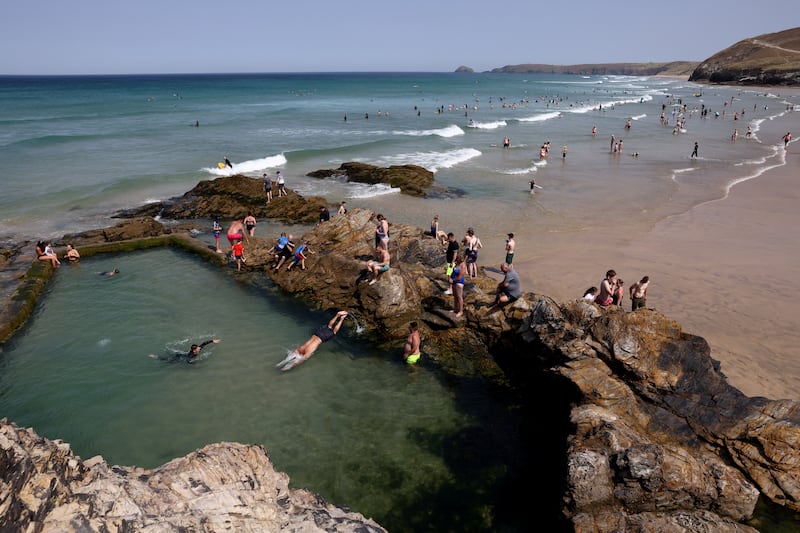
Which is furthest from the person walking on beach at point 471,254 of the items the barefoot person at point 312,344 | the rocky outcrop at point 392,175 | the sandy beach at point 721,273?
the rocky outcrop at point 392,175

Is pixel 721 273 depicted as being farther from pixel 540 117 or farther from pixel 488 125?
pixel 540 117

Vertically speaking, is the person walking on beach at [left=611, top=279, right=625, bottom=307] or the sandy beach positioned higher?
the person walking on beach at [left=611, top=279, right=625, bottom=307]

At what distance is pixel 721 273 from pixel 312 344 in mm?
15269

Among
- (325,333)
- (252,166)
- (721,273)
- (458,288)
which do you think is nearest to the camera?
(458,288)

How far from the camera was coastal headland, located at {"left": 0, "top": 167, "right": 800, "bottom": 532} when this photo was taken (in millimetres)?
4820

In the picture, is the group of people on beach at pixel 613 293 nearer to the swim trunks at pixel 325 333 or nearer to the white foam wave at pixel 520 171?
the swim trunks at pixel 325 333

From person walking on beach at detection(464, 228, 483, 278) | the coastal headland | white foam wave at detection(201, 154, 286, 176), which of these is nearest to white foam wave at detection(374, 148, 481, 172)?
white foam wave at detection(201, 154, 286, 176)

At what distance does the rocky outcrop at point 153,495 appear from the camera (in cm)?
421

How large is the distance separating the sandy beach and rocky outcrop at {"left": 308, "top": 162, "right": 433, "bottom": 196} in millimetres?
11458

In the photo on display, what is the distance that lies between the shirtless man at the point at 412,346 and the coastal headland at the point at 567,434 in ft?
1.69

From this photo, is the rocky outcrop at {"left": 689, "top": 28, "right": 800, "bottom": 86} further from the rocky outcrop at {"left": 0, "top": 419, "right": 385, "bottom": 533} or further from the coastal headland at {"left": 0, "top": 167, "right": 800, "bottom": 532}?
the rocky outcrop at {"left": 0, "top": 419, "right": 385, "bottom": 533}

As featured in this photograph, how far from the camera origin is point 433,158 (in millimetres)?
42094

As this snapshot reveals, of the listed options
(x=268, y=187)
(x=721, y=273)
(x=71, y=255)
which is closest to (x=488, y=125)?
(x=268, y=187)

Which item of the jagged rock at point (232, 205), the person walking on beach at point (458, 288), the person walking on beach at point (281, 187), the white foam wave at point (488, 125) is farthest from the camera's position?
the white foam wave at point (488, 125)
